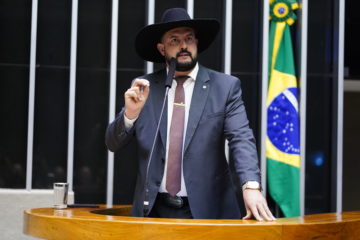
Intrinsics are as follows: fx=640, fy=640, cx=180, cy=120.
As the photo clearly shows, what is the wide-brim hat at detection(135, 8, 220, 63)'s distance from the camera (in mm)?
A: 3043

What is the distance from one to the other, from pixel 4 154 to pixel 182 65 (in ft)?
8.85

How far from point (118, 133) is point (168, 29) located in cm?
61

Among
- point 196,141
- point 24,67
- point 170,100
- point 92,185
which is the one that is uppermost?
point 24,67

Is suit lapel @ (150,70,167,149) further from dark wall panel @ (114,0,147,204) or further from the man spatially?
dark wall panel @ (114,0,147,204)

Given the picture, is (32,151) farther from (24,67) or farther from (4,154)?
(24,67)

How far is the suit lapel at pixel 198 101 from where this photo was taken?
285 centimetres

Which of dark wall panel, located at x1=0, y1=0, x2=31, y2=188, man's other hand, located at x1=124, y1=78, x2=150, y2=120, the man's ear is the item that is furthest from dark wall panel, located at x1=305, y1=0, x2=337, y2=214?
man's other hand, located at x1=124, y1=78, x2=150, y2=120

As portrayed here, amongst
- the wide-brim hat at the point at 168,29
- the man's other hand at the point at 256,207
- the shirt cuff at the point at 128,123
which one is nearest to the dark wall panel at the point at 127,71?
the wide-brim hat at the point at 168,29

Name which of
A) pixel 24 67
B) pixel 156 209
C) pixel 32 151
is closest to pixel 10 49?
pixel 24 67

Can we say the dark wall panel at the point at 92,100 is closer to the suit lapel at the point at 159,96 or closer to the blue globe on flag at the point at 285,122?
the blue globe on flag at the point at 285,122

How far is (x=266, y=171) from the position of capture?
5391 millimetres

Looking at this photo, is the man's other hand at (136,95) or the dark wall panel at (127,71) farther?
the dark wall panel at (127,71)

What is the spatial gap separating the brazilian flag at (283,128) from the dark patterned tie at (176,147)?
254 centimetres

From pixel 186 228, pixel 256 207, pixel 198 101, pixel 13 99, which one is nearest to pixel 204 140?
pixel 198 101
